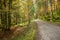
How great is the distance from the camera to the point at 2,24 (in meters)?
21.8

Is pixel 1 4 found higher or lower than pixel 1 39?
higher

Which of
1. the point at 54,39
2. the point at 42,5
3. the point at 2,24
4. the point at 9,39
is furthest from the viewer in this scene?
the point at 42,5

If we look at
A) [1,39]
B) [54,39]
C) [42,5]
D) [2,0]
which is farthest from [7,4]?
[42,5]

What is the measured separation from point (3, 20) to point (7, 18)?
3.62ft

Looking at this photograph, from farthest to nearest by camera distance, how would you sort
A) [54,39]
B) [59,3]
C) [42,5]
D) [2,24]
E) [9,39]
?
[42,5]
[59,3]
[2,24]
[9,39]
[54,39]

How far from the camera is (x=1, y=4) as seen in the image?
2033cm

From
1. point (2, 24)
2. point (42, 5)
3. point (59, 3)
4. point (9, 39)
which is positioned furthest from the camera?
point (42, 5)

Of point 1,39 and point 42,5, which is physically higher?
point 42,5

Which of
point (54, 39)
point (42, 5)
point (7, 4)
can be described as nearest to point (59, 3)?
point (42, 5)

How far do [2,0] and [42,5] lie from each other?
137ft

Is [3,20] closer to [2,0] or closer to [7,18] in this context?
[7,18]

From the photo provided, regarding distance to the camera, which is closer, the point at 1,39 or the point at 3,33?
the point at 1,39

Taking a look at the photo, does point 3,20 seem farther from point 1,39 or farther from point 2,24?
point 1,39

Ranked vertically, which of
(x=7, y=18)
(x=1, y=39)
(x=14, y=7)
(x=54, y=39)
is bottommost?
(x=1, y=39)
